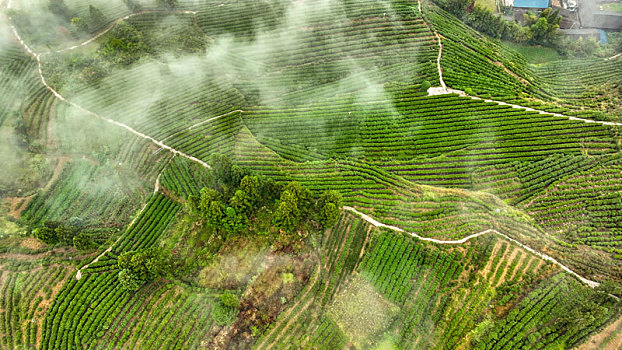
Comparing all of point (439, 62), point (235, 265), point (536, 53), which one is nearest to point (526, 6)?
point (536, 53)

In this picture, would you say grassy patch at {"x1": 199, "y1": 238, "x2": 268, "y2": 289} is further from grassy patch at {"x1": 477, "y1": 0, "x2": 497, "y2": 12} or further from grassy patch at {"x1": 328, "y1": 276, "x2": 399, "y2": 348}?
grassy patch at {"x1": 477, "y1": 0, "x2": 497, "y2": 12}

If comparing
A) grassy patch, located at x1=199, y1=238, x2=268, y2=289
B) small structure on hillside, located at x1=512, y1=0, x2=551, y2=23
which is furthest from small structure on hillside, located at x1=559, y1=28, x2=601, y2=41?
grassy patch, located at x1=199, y1=238, x2=268, y2=289

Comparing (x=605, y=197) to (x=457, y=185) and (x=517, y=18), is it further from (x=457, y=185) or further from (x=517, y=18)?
(x=517, y=18)

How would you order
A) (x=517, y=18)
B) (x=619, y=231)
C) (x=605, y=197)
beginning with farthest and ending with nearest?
(x=517, y=18) → (x=605, y=197) → (x=619, y=231)

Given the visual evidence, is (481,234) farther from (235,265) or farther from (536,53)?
(536,53)

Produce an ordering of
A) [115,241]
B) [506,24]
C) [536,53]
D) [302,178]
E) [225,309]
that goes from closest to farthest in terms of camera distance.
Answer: [225,309]
[115,241]
[302,178]
[506,24]
[536,53]

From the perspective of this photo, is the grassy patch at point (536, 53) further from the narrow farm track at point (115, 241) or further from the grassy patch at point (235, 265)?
the narrow farm track at point (115, 241)

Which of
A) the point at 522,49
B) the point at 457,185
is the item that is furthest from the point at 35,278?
the point at 522,49
